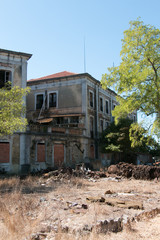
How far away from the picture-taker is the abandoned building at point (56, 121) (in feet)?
75.6

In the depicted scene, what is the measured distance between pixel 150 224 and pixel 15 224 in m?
3.36

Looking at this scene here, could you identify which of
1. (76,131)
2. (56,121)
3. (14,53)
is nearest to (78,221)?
(14,53)

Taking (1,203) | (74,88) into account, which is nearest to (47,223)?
(1,203)

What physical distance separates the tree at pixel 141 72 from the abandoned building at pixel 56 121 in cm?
887

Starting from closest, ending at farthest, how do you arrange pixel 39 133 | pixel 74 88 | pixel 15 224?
pixel 15 224
pixel 39 133
pixel 74 88

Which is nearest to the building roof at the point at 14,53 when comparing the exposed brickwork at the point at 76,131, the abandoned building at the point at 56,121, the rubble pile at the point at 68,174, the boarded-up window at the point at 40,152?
the abandoned building at the point at 56,121

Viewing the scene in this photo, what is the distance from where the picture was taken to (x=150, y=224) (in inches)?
255

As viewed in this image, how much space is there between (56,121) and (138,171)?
49.1 ft

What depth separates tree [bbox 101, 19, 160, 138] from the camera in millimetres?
18234

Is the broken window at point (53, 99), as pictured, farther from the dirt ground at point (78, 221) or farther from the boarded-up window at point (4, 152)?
the dirt ground at point (78, 221)

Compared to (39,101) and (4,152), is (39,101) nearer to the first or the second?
(39,101)

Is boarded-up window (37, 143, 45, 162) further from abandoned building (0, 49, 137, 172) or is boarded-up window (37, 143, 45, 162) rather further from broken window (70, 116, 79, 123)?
broken window (70, 116, 79, 123)

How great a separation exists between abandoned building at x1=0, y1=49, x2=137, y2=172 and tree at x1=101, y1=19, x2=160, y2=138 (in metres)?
8.87

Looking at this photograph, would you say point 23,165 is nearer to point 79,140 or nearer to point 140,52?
point 79,140
